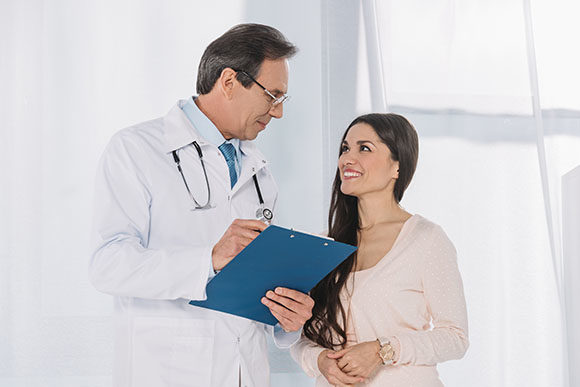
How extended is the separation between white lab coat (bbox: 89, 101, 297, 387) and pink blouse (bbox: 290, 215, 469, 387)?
0.24 meters

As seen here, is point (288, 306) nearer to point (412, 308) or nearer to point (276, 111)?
point (412, 308)

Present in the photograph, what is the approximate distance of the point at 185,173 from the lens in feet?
5.18

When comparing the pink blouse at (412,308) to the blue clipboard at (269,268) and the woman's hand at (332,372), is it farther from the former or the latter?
the blue clipboard at (269,268)

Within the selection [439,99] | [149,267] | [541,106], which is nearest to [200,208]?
[149,267]

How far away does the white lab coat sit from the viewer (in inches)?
57.3

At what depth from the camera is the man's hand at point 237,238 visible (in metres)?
1.28

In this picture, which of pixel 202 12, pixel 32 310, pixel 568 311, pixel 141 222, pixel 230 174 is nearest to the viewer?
pixel 141 222

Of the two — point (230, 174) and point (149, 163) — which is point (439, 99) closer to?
point (230, 174)

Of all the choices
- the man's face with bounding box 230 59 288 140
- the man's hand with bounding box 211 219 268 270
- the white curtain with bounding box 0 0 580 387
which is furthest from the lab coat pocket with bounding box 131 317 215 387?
the white curtain with bounding box 0 0 580 387

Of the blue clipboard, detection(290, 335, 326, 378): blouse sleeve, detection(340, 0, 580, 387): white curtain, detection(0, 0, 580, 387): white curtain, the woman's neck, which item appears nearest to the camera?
the blue clipboard

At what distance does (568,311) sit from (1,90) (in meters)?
2.12

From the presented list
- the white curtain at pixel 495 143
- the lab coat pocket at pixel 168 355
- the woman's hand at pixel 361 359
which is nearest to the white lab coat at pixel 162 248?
the lab coat pocket at pixel 168 355

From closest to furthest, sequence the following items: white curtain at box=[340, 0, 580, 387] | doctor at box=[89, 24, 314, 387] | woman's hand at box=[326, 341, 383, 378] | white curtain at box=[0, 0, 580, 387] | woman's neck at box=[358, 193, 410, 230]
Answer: doctor at box=[89, 24, 314, 387] < woman's hand at box=[326, 341, 383, 378] < woman's neck at box=[358, 193, 410, 230] < white curtain at box=[0, 0, 580, 387] < white curtain at box=[340, 0, 580, 387]

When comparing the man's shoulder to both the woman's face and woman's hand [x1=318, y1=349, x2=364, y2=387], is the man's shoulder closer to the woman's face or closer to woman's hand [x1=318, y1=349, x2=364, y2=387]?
the woman's face
